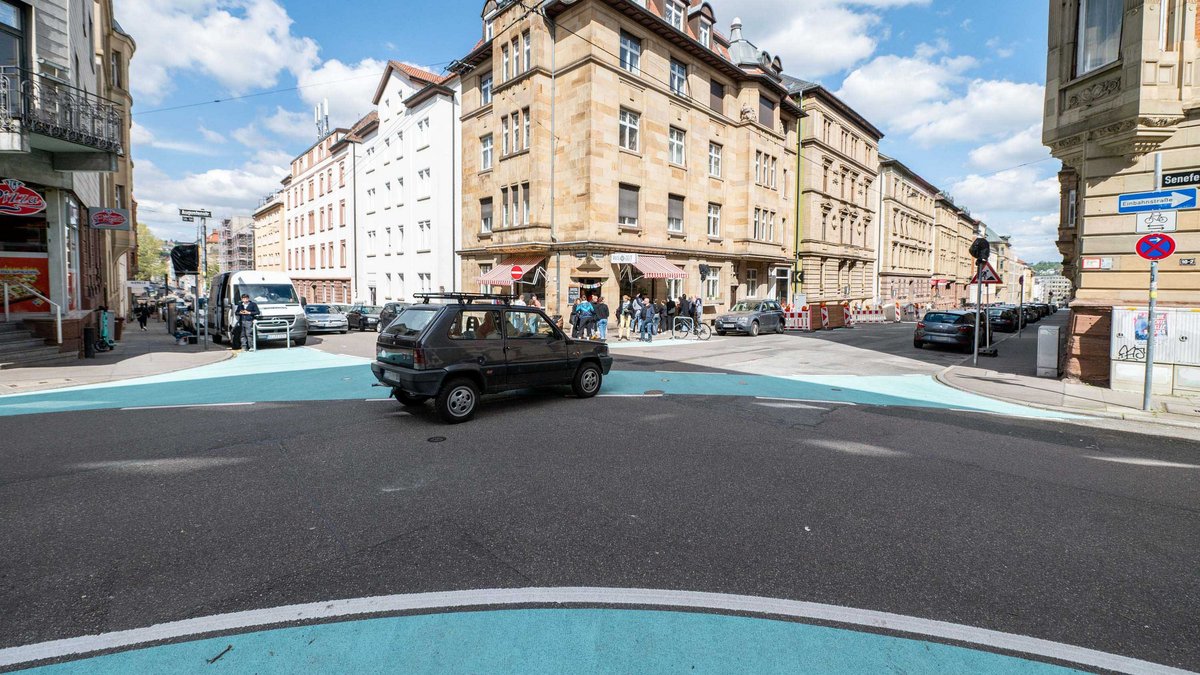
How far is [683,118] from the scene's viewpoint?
93.6ft

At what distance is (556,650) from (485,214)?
2874 centimetres

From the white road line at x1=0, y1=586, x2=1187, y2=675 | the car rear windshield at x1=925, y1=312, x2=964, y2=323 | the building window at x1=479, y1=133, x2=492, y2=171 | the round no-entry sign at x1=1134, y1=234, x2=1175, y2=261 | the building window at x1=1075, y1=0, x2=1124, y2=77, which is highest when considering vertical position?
the building window at x1=479, y1=133, x2=492, y2=171

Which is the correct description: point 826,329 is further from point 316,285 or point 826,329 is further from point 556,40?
point 316,285

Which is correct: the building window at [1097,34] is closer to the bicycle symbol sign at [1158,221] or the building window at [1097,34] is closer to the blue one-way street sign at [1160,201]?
the blue one-way street sign at [1160,201]

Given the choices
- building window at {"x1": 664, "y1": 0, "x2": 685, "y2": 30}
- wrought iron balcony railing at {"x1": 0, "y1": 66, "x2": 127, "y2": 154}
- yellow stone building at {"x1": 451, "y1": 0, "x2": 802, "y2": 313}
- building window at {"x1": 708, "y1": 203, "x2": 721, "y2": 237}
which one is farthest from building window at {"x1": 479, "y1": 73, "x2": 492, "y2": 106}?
wrought iron balcony railing at {"x1": 0, "y1": 66, "x2": 127, "y2": 154}

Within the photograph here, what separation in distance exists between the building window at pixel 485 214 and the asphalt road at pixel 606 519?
22960mm

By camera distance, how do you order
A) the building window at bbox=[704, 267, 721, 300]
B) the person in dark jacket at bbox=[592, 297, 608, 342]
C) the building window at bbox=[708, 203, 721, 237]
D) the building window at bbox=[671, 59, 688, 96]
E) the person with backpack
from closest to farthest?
the person in dark jacket at bbox=[592, 297, 608, 342]
the person with backpack
the building window at bbox=[671, 59, 688, 96]
the building window at bbox=[704, 267, 721, 300]
the building window at bbox=[708, 203, 721, 237]

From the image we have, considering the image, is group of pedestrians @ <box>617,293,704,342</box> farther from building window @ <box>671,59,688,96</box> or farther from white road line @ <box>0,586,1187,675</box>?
white road line @ <box>0,586,1187,675</box>

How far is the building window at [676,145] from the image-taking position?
28.1 metres

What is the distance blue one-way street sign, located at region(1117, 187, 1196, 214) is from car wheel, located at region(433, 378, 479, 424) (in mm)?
10683

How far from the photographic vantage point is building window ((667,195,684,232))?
2816cm

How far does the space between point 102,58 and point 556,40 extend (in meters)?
19.7

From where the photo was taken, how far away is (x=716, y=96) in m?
31.0

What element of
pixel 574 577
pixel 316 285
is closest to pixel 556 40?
pixel 574 577
